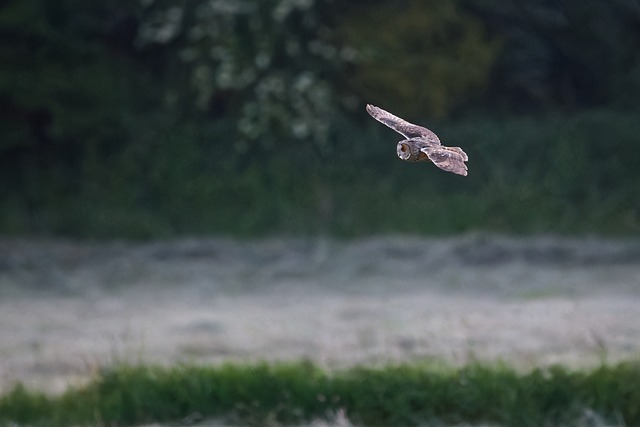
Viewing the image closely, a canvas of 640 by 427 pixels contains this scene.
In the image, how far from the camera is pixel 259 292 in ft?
51.2

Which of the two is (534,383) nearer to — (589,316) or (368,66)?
(589,316)

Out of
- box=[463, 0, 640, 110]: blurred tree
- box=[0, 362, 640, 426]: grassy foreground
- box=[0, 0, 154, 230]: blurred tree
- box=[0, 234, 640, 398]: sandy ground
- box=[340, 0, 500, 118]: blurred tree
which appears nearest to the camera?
box=[0, 362, 640, 426]: grassy foreground

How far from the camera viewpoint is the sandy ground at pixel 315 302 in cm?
990

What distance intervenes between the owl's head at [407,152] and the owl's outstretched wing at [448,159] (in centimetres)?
5

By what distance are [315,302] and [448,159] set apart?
475 inches

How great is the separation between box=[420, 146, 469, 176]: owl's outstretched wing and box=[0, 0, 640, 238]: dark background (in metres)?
13.9

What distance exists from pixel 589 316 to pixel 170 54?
348 inches

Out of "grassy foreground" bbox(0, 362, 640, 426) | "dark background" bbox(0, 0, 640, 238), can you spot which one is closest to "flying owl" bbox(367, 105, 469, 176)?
"grassy foreground" bbox(0, 362, 640, 426)

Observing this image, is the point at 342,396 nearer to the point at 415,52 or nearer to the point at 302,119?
the point at 302,119

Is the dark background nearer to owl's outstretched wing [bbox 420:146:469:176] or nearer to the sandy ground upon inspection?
the sandy ground

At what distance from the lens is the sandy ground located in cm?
990

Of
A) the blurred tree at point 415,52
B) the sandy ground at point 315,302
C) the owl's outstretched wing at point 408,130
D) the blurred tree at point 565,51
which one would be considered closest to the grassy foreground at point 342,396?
the sandy ground at point 315,302

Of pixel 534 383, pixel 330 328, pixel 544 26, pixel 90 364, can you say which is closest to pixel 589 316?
pixel 330 328

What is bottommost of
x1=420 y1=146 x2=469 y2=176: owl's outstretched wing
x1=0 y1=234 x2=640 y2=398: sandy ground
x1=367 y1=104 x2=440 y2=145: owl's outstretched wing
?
x1=0 y1=234 x2=640 y2=398: sandy ground
